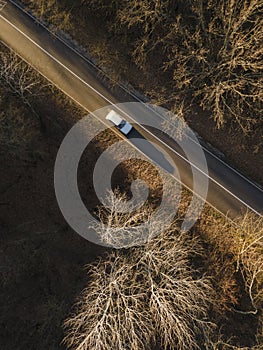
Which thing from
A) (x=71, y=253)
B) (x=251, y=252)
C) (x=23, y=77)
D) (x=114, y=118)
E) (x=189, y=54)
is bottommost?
(x=71, y=253)

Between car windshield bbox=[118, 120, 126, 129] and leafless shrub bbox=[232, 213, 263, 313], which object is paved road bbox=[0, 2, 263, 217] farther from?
leafless shrub bbox=[232, 213, 263, 313]

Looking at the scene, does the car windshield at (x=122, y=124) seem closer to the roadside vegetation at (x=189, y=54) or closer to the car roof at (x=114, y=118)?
the car roof at (x=114, y=118)

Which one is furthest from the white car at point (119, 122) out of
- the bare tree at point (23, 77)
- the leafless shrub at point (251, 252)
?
the leafless shrub at point (251, 252)

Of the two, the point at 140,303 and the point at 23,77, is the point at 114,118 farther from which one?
the point at 140,303

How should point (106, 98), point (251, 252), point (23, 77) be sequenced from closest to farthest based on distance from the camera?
point (251, 252) → point (23, 77) → point (106, 98)

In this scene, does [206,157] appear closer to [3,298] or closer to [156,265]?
[156,265]

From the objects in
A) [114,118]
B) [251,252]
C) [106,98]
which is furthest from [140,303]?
[106,98]

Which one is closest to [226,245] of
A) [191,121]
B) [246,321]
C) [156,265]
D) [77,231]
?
[246,321]
